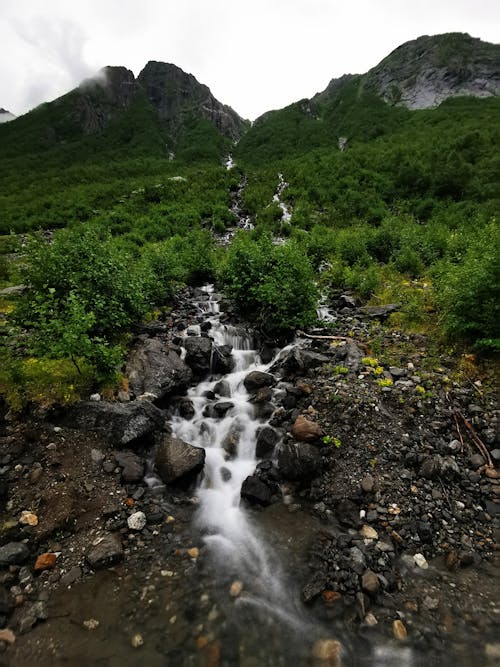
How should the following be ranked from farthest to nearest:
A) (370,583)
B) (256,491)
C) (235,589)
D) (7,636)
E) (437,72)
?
1. (437,72)
2. (256,491)
3. (235,589)
4. (370,583)
5. (7,636)

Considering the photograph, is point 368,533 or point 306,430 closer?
point 368,533

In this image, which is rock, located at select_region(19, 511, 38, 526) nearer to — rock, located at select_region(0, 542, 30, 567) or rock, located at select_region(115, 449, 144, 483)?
rock, located at select_region(0, 542, 30, 567)

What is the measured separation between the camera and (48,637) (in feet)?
11.8

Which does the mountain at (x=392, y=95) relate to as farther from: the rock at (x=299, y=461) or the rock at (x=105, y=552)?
the rock at (x=105, y=552)

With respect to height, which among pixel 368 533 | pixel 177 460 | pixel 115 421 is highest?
pixel 115 421

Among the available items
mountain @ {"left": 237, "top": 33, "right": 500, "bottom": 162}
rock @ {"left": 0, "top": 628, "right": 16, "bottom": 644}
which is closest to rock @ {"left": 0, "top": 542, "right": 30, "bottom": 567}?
rock @ {"left": 0, "top": 628, "right": 16, "bottom": 644}

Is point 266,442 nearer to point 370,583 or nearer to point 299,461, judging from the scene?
point 299,461

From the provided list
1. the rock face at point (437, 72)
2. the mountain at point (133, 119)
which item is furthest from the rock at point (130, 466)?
the rock face at point (437, 72)

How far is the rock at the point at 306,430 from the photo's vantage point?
5.89 meters

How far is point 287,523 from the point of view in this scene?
16.5 feet

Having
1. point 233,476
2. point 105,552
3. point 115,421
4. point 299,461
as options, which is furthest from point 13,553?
point 299,461

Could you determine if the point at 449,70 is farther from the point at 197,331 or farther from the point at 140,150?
the point at 197,331

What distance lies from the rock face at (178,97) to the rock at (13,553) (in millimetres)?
105685

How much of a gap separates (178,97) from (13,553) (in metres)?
122
